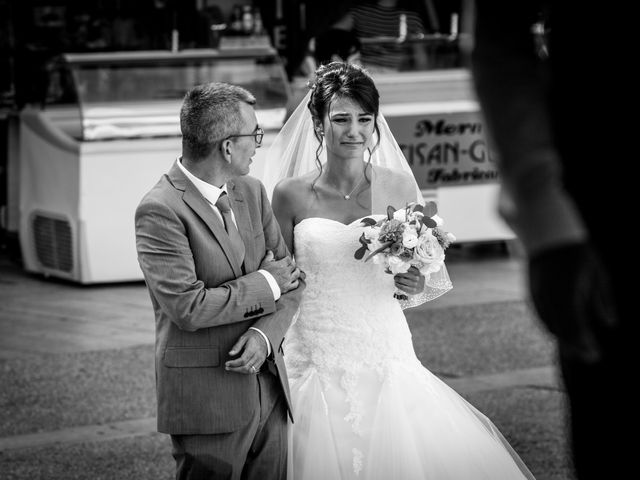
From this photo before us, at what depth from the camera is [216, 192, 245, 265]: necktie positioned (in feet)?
11.9

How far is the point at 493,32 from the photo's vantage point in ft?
5.28

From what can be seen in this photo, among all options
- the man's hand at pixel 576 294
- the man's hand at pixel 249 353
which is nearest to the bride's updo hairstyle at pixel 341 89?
the man's hand at pixel 249 353

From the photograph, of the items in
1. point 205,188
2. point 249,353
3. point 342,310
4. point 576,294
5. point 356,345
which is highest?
point 576,294

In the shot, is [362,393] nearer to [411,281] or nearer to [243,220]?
[411,281]

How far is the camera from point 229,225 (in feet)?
12.0

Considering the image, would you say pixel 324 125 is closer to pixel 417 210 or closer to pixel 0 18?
pixel 417 210

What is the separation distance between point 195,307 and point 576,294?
2.07m

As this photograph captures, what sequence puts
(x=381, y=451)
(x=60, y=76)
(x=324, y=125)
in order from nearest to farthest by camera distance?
(x=381, y=451)
(x=324, y=125)
(x=60, y=76)

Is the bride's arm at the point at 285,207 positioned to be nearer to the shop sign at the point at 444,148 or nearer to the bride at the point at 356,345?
the bride at the point at 356,345

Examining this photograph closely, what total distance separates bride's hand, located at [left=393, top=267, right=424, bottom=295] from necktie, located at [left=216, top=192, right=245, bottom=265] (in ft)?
2.51

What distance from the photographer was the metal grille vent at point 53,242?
9.97 metres

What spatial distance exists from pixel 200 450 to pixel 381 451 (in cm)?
79

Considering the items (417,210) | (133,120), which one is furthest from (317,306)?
(133,120)

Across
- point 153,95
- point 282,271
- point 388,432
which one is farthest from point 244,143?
point 153,95
